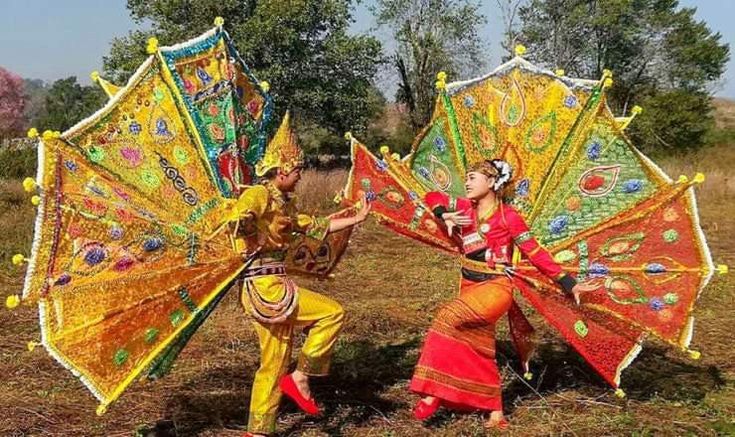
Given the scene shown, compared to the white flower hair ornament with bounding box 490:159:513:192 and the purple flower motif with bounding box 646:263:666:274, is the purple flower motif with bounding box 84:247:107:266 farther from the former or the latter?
the purple flower motif with bounding box 646:263:666:274

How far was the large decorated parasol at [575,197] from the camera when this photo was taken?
187 inches

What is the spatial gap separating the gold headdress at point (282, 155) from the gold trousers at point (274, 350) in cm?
62

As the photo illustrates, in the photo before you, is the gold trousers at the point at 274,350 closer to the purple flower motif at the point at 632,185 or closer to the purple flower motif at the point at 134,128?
the purple flower motif at the point at 134,128

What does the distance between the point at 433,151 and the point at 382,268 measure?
541cm

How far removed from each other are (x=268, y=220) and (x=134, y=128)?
3.14 ft

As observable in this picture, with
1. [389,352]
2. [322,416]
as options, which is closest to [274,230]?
[322,416]

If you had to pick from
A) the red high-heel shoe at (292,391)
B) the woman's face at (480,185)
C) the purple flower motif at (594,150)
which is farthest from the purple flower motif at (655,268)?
the red high-heel shoe at (292,391)

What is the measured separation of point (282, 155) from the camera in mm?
4168

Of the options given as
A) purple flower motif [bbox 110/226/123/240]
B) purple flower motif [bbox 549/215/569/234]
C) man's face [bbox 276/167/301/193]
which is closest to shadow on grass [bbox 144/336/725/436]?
purple flower motif [bbox 549/215/569/234]

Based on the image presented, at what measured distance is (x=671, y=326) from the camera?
471 cm

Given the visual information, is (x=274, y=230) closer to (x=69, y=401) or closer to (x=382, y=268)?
(x=69, y=401)

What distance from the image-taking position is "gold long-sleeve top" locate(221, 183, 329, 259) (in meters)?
3.91

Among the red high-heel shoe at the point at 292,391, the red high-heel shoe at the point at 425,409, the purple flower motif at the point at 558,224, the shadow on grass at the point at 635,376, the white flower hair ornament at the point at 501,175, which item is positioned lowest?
the shadow on grass at the point at 635,376

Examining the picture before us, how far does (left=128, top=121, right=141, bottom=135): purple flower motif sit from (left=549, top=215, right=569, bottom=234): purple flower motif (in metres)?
2.68
